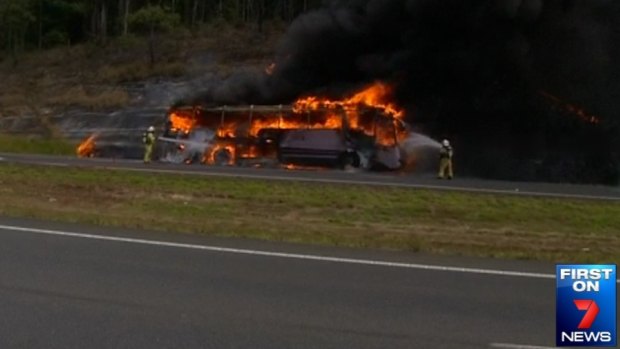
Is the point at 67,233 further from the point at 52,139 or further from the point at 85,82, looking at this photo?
the point at 85,82

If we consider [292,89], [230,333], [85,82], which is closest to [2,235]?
[230,333]

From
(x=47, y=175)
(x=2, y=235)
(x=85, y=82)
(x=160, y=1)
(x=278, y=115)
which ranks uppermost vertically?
(x=160, y=1)

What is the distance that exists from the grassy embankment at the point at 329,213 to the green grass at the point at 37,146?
13142 millimetres

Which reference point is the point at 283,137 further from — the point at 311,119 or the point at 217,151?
the point at 217,151

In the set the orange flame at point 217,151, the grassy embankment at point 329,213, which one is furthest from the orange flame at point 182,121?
the grassy embankment at point 329,213

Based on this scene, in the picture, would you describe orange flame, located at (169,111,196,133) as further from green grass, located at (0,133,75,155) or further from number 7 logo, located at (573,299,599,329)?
number 7 logo, located at (573,299,599,329)

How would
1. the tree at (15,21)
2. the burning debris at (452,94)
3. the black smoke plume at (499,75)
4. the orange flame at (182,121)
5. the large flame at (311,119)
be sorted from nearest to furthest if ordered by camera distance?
the large flame at (311,119) < the burning debris at (452,94) < the black smoke plume at (499,75) < the orange flame at (182,121) < the tree at (15,21)

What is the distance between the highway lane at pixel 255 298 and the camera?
272 inches

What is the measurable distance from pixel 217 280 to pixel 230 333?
6.83 ft

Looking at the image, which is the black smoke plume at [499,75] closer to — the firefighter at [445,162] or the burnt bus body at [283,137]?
the burnt bus body at [283,137]

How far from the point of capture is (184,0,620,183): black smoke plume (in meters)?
32.9

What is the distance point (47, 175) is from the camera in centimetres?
2508

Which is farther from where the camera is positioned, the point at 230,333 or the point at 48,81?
the point at 48,81

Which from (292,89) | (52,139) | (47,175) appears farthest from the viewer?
(52,139)
